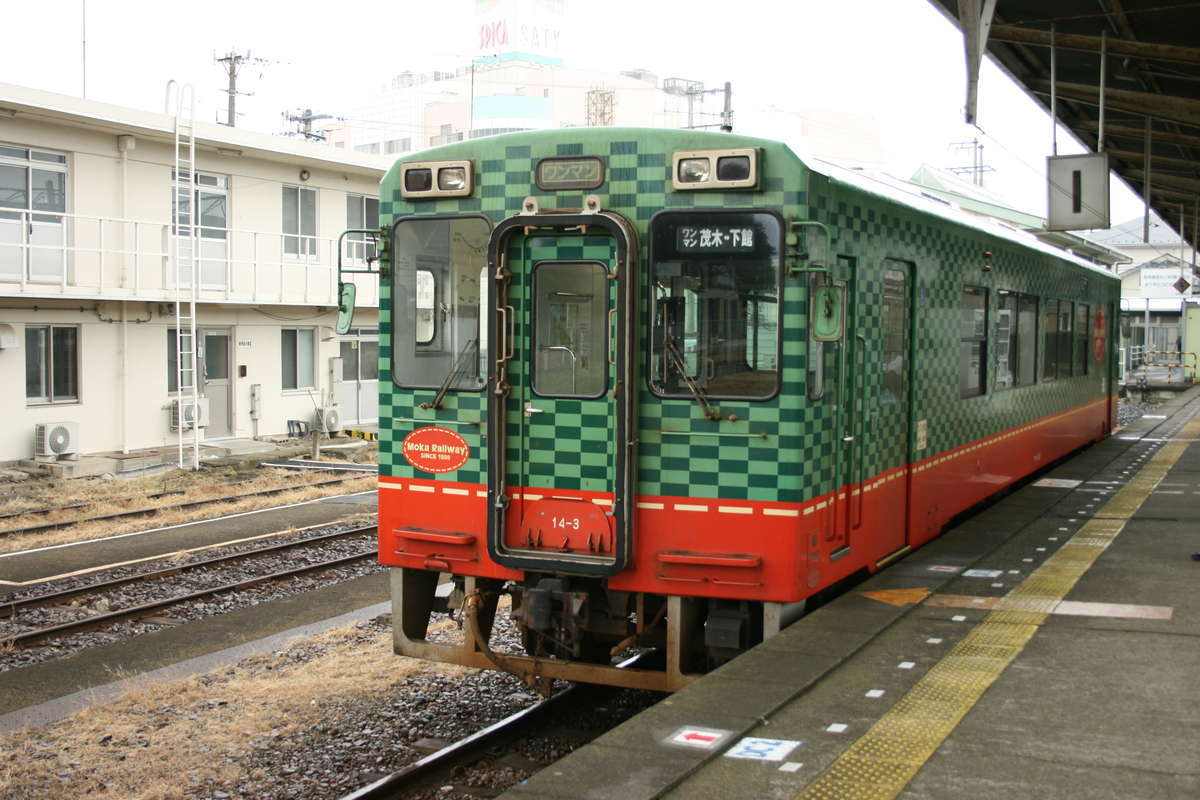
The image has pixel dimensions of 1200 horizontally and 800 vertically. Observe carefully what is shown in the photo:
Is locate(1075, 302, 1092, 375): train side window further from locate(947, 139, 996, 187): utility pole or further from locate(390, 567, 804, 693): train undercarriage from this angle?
locate(947, 139, 996, 187): utility pole

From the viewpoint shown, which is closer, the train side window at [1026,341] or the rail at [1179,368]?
the train side window at [1026,341]

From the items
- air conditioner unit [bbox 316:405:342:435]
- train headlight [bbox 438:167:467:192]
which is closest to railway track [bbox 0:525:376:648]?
train headlight [bbox 438:167:467:192]

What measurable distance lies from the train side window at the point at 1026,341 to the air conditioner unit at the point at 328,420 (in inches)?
585

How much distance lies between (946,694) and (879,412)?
8.21 ft

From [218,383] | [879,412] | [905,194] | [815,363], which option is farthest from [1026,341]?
[218,383]

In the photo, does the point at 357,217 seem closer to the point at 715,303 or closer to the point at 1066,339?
the point at 1066,339

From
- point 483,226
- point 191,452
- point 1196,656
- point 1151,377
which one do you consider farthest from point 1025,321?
point 1151,377

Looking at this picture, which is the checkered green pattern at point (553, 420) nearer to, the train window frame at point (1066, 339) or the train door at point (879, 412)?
A: the train door at point (879, 412)

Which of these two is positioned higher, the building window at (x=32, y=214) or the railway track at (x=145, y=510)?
the building window at (x=32, y=214)

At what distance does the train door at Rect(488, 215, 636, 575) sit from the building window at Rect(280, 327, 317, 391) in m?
18.1

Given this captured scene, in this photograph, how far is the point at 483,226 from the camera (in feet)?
21.3

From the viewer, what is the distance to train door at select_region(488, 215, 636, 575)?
6242mm

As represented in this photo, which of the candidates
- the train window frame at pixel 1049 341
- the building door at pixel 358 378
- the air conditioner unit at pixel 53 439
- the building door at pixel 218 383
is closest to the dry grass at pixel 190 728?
the train window frame at pixel 1049 341

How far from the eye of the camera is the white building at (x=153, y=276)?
18.6 metres
